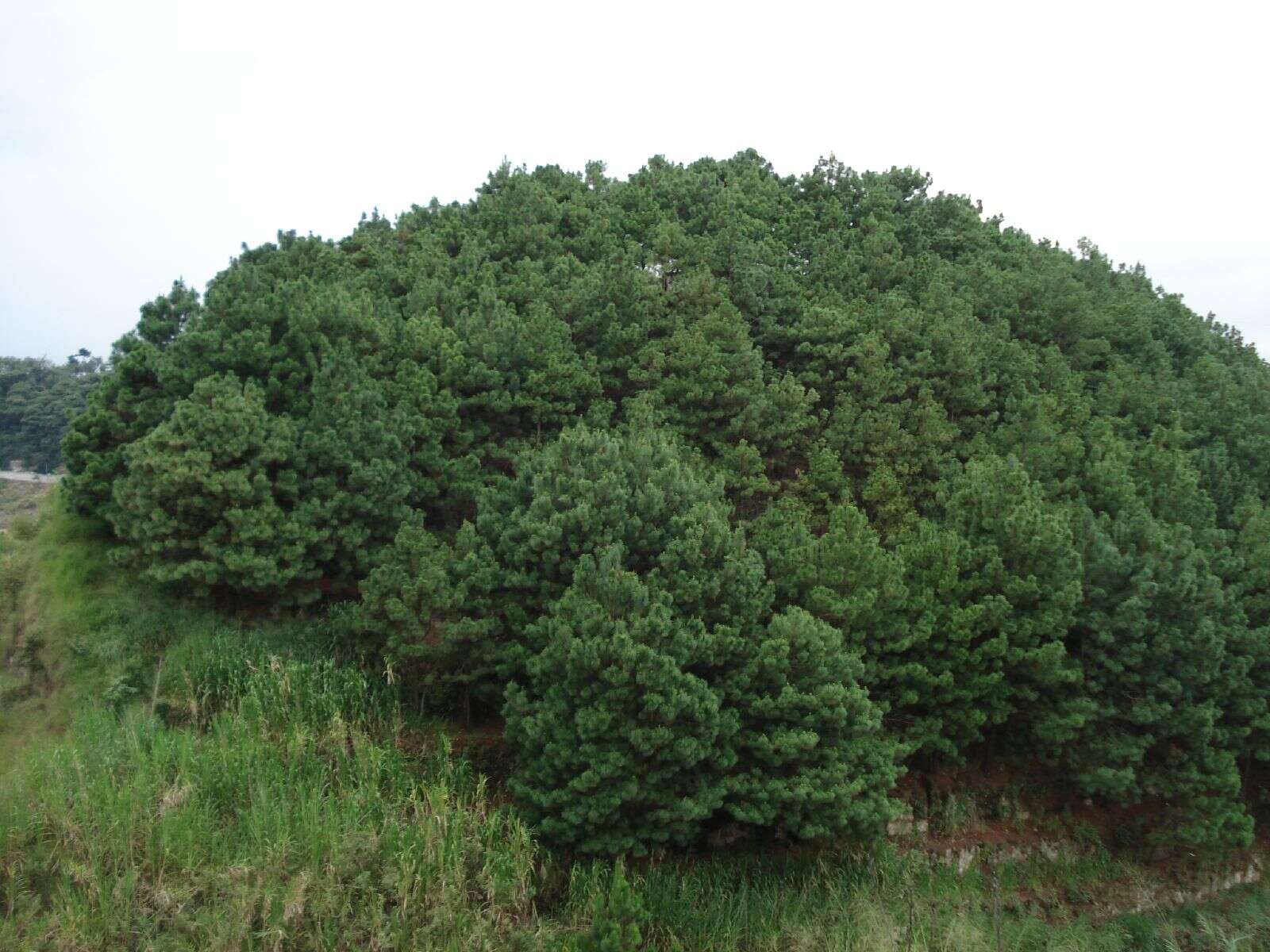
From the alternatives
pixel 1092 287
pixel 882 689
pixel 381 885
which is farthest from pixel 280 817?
pixel 1092 287

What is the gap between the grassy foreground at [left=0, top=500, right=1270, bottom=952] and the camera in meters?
8.91

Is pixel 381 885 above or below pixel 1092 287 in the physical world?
below

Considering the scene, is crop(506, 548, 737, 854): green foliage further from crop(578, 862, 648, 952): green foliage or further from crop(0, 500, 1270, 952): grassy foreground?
crop(578, 862, 648, 952): green foliage

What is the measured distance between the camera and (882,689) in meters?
14.7

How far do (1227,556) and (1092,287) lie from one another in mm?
14186

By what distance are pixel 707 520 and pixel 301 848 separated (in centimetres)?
680

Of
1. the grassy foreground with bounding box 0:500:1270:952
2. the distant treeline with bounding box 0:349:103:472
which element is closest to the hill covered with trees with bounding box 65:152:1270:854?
the grassy foreground with bounding box 0:500:1270:952

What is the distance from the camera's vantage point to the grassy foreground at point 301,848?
351 inches

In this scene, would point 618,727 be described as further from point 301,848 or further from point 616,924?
point 301,848

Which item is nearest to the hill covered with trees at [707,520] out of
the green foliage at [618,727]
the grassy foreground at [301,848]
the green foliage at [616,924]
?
the green foliage at [618,727]

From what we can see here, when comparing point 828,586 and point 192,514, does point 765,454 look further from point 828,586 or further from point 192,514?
point 192,514

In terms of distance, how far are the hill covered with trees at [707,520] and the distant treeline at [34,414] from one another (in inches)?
788

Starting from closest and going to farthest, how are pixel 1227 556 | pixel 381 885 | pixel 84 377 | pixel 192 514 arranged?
pixel 381 885
pixel 192 514
pixel 1227 556
pixel 84 377

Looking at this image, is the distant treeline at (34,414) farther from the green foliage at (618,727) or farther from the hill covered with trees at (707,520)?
the green foliage at (618,727)
